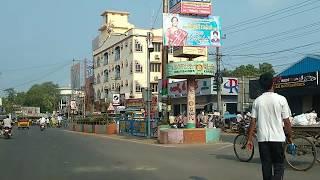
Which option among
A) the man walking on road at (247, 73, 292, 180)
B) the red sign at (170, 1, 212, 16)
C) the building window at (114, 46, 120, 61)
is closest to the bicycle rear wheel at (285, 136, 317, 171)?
the man walking on road at (247, 73, 292, 180)

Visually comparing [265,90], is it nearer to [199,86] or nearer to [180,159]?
[180,159]

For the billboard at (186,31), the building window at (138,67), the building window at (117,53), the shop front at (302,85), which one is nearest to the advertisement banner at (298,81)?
the shop front at (302,85)

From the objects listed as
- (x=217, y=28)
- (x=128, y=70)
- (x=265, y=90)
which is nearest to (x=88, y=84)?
(x=128, y=70)

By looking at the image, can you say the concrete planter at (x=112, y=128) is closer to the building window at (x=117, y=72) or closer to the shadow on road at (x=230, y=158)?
the shadow on road at (x=230, y=158)

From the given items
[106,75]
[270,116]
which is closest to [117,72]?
[106,75]

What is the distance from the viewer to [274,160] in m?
7.73

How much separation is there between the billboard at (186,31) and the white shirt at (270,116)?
712 inches

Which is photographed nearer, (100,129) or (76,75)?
(100,129)

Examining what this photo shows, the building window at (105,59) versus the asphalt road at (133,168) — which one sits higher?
the building window at (105,59)

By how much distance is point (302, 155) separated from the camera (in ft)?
41.3

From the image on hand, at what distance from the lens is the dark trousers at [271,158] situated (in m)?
7.67

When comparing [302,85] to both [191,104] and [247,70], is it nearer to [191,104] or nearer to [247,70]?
[191,104]

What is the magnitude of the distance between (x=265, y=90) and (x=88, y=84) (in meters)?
96.0

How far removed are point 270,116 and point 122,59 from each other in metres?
75.3
